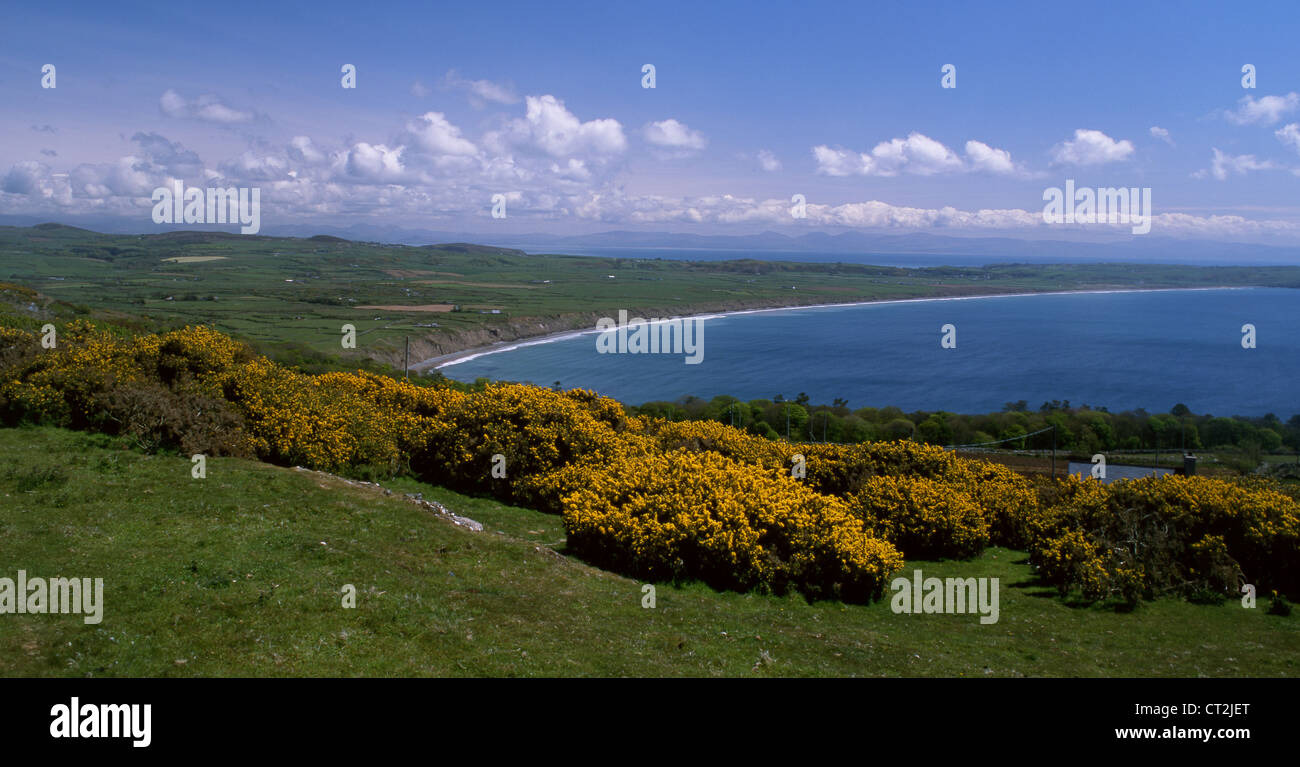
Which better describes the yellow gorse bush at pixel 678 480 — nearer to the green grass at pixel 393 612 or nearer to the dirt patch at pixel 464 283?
the green grass at pixel 393 612

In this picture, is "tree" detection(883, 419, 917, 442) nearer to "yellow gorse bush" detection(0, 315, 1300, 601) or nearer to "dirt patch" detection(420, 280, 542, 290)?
"yellow gorse bush" detection(0, 315, 1300, 601)

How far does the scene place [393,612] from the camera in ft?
29.3

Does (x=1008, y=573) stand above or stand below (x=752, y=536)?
below

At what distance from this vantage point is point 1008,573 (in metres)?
16.1

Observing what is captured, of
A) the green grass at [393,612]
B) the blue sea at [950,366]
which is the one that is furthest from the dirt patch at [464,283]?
the green grass at [393,612]

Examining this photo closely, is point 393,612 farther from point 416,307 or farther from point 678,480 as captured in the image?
point 416,307

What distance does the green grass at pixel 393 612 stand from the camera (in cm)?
775

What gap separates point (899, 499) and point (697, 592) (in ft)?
22.2

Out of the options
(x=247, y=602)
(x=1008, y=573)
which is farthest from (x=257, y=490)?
(x=1008, y=573)

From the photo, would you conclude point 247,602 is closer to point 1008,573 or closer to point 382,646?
point 382,646

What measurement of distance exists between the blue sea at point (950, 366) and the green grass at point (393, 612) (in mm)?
68630

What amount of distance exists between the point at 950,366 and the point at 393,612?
115 metres

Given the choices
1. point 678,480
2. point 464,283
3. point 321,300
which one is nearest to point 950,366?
point 321,300
